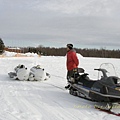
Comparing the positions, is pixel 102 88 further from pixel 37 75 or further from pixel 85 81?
pixel 37 75

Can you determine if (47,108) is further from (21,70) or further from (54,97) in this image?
(21,70)

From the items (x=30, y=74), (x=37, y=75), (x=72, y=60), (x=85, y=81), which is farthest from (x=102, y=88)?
(x=30, y=74)

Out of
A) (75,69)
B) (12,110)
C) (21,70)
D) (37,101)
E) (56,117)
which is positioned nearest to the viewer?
(56,117)

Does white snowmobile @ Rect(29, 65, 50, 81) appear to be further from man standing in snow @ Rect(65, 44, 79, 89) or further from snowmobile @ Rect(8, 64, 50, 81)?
man standing in snow @ Rect(65, 44, 79, 89)

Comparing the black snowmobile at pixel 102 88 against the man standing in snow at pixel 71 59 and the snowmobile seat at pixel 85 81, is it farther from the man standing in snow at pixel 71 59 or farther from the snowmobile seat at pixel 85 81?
the man standing in snow at pixel 71 59

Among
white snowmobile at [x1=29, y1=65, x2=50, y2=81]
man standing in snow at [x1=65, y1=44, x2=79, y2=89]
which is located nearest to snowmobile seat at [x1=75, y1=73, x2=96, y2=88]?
man standing in snow at [x1=65, y1=44, x2=79, y2=89]

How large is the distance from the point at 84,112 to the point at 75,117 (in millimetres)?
445

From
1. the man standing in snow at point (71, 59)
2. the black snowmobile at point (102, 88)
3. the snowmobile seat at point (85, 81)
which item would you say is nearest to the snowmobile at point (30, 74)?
the man standing in snow at point (71, 59)

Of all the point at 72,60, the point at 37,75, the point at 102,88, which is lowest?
the point at 37,75

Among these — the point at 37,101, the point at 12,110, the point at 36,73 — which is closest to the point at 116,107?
the point at 37,101

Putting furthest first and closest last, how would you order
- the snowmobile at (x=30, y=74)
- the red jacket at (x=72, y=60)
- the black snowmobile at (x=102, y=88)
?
1. the snowmobile at (x=30, y=74)
2. the red jacket at (x=72, y=60)
3. the black snowmobile at (x=102, y=88)

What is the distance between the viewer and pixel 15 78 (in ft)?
30.3

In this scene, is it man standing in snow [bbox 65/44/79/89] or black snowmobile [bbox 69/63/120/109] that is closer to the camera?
black snowmobile [bbox 69/63/120/109]

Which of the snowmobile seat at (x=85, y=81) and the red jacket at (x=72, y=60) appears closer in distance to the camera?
the snowmobile seat at (x=85, y=81)
